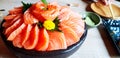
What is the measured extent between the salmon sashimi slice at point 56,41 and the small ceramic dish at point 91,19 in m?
0.31

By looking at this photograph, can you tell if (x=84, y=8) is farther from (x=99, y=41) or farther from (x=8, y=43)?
(x=8, y=43)

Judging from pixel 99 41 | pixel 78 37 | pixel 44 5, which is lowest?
pixel 99 41

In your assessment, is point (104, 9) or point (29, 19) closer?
point (29, 19)

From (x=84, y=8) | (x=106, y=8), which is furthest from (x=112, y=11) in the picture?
(x=84, y=8)

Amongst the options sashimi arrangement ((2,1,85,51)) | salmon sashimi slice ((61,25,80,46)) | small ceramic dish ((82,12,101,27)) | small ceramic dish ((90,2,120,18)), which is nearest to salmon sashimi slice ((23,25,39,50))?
sashimi arrangement ((2,1,85,51))

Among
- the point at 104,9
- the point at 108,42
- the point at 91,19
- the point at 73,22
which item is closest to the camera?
the point at 73,22

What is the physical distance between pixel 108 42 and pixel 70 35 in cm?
27

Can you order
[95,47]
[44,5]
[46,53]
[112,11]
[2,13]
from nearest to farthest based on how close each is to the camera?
[46,53] < [44,5] < [95,47] < [2,13] < [112,11]

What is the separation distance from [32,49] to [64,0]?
60 cm

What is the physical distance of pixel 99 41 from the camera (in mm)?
932

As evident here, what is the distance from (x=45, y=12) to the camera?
0.74 meters

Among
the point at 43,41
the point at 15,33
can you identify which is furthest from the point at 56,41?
the point at 15,33

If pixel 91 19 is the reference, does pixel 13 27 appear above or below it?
above

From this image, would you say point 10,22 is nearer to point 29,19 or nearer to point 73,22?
point 29,19
